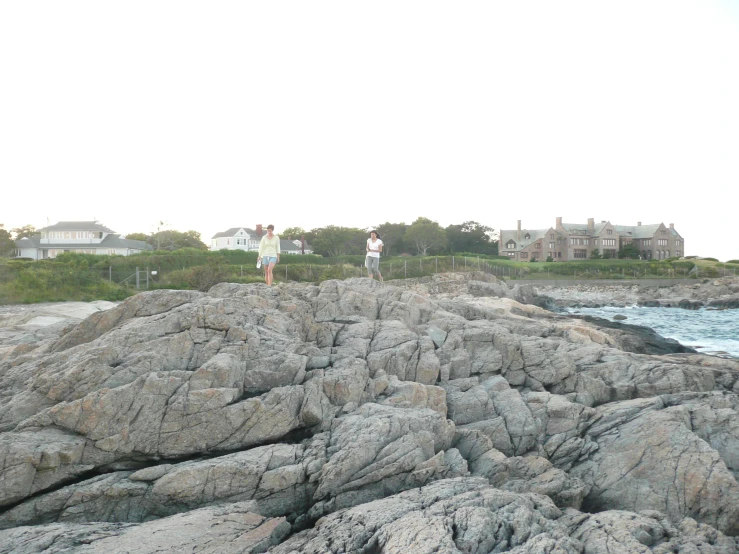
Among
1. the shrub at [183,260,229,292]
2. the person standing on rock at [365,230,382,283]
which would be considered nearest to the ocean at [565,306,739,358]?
the person standing on rock at [365,230,382,283]

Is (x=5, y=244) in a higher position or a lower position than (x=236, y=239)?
lower

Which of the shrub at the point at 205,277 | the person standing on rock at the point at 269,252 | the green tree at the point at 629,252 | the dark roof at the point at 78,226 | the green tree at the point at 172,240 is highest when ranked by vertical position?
the dark roof at the point at 78,226

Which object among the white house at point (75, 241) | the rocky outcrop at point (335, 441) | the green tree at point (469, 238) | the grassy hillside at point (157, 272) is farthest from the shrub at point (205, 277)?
the green tree at point (469, 238)

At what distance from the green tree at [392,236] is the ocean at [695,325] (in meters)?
47.5

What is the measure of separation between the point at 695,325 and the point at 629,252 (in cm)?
8132

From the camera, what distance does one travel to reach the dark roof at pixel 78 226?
85375 mm

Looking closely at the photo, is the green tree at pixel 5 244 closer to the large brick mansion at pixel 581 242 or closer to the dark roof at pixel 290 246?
the dark roof at pixel 290 246

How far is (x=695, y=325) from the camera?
1601 inches

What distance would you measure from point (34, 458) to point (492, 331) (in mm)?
11499

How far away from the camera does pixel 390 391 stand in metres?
12.2

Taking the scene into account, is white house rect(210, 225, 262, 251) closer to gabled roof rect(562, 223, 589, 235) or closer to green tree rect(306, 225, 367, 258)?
green tree rect(306, 225, 367, 258)

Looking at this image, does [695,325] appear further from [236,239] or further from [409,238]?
[236,239]

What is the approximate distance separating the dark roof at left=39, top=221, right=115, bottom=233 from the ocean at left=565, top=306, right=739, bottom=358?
228 feet

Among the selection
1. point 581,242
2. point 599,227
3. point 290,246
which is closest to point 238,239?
point 290,246
